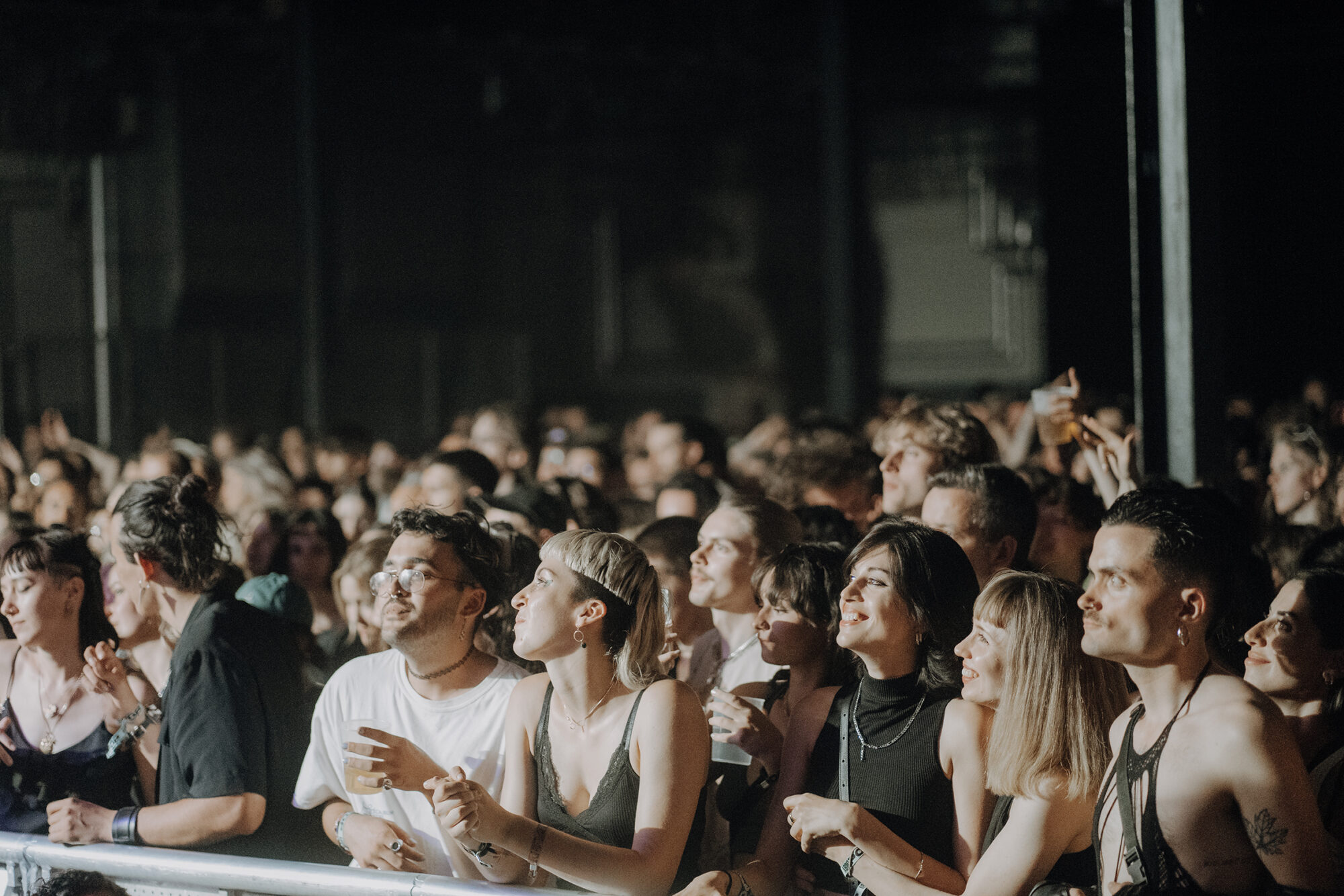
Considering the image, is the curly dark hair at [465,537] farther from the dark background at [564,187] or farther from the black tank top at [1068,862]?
the dark background at [564,187]

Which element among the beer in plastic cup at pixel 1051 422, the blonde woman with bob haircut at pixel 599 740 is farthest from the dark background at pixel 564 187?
the blonde woman with bob haircut at pixel 599 740

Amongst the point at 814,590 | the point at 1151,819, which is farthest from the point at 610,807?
the point at 1151,819

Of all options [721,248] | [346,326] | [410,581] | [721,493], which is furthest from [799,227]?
[410,581]

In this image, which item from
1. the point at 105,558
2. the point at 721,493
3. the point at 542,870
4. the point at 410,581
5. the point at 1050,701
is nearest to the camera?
the point at 1050,701

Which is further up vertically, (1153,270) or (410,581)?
(1153,270)

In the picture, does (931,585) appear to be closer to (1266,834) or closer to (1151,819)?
(1151,819)

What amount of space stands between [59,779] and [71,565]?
559mm

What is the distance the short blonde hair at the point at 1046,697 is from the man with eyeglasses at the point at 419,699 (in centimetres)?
117

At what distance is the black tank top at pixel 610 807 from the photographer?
289 centimetres

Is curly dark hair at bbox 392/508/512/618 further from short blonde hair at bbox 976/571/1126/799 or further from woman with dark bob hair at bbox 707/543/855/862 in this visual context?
short blonde hair at bbox 976/571/1126/799

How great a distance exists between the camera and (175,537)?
140 inches

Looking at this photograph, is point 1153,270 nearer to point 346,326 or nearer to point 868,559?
point 868,559

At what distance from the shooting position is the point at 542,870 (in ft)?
10.0

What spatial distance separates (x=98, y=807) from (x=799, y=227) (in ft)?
57.3
